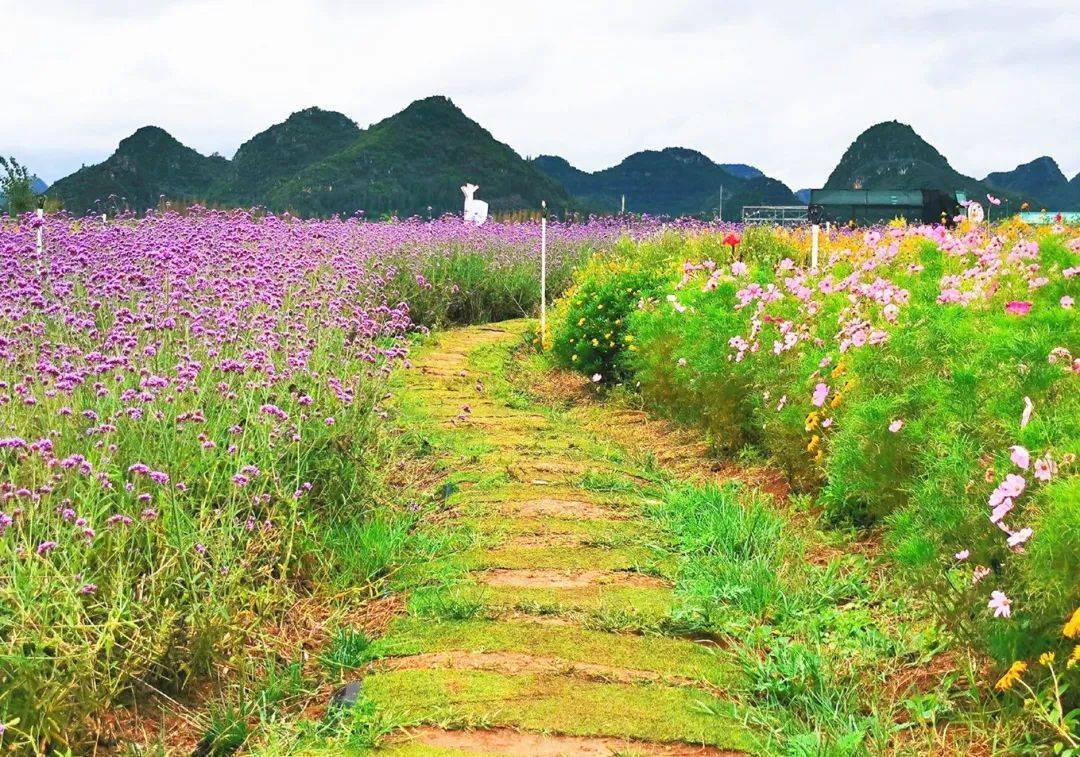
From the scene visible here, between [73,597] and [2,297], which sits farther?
[2,297]

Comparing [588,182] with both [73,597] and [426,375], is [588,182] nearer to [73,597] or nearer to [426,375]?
[426,375]

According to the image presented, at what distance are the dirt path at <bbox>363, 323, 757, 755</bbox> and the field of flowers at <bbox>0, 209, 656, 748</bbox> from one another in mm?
536

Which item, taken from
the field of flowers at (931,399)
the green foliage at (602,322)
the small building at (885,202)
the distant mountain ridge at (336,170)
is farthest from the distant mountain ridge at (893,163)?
the field of flowers at (931,399)

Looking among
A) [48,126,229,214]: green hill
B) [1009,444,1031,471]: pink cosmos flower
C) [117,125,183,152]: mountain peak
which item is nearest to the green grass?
[1009,444,1031,471]: pink cosmos flower

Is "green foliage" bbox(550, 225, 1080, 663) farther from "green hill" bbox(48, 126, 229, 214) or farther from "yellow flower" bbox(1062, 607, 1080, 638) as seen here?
"green hill" bbox(48, 126, 229, 214)

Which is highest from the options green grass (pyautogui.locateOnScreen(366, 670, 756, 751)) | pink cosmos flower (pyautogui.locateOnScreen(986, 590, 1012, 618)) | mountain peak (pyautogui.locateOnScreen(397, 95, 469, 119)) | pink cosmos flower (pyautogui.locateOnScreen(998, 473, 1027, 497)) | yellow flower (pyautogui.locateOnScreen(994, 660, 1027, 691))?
mountain peak (pyautogui.locateOnScreen(397, 95, 469, 119))

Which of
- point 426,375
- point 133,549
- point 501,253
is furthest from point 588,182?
point 133,549

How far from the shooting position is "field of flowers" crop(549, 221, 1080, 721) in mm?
2984

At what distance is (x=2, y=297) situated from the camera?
486 centimetres

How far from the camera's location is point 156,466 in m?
3.74

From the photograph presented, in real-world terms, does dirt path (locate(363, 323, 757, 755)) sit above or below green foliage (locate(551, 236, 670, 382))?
below

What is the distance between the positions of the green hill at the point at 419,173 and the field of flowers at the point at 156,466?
39.3 meters

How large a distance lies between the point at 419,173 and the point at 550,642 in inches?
1999

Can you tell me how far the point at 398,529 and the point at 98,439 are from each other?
1.34m
